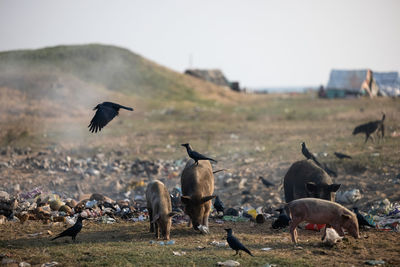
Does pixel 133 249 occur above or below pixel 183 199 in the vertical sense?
below

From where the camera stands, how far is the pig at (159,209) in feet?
25.3

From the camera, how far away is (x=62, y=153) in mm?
18109

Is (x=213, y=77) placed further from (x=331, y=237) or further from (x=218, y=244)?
(x=331, y=237)

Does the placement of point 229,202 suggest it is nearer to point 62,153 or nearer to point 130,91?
point 62,153

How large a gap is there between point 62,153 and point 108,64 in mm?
40969

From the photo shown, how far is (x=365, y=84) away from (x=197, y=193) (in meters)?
42.2

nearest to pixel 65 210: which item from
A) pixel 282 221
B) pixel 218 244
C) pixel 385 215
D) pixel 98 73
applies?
pixel 218 244

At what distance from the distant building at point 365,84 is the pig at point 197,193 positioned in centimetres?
4038

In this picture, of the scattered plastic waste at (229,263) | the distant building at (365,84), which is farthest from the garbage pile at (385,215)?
the distant building at (365,84)

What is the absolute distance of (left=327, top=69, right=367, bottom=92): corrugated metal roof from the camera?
46131 millimetres

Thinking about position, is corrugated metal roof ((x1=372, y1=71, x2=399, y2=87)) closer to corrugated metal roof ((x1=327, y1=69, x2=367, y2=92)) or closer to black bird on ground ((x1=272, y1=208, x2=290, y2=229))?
corrugated metal roof ((x1=327, y1=69, x2=367, y2=92))

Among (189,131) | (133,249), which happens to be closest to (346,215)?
(133,249)

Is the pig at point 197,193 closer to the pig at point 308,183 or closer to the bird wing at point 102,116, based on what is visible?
the bird wing at point 102,116

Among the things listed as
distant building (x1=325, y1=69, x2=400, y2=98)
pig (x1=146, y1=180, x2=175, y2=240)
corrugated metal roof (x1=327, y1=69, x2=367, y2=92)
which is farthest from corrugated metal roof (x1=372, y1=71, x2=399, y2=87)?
pig (x1=146, y1=180, x2=175, y2=240)
